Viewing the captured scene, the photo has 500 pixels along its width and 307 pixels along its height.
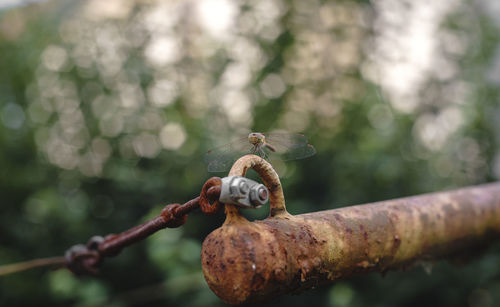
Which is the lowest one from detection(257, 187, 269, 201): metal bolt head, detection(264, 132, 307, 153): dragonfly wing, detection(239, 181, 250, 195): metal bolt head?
detection(257, 187, 269, 201): metal bolt head

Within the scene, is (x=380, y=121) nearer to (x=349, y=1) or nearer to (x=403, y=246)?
(x=349, y=1)

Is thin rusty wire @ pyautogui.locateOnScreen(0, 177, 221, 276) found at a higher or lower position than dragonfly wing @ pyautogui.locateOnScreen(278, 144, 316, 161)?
lower

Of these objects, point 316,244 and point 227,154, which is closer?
point 316,244

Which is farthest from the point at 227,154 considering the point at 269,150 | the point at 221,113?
the point at 221,113

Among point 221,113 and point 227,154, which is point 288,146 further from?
point 221,113

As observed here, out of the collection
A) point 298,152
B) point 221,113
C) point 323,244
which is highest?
point 221,113

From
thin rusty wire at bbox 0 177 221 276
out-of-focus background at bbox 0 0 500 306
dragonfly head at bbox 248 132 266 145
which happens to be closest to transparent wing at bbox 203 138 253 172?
dragonfly head at bbox 248 132 266 145

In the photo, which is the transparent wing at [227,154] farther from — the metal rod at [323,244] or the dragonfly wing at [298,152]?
the metal rod at [323,244]

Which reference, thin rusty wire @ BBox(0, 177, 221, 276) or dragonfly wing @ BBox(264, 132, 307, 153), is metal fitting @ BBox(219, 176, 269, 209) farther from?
dragonfly wing @ BBox(264, 132, 307, 153)
